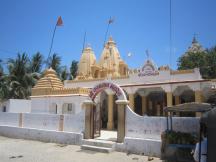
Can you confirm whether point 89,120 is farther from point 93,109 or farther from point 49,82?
point 49,82

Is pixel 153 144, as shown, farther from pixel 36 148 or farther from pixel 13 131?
pixel 13 131

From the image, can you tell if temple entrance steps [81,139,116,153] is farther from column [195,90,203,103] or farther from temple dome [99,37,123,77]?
temple dome [99,37,123,77]

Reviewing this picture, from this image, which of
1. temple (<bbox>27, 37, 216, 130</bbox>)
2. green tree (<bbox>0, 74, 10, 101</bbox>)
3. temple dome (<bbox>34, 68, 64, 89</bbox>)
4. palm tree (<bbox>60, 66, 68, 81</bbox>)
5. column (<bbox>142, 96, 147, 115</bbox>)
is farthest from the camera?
palm tree (<bbox>60, 66, 68, 81</bbox>)

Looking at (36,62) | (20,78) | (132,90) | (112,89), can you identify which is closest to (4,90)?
(20,78)

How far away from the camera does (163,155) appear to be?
9.36m

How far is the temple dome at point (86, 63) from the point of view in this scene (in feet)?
82.2

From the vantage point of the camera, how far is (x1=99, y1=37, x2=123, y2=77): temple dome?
2328 cm

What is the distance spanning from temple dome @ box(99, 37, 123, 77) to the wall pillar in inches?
404

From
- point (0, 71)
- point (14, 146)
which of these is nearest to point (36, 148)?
point (14, 146)

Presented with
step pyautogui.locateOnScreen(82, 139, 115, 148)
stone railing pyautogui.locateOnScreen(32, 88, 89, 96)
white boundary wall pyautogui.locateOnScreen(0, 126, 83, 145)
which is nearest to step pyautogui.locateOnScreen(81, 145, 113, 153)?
step pyautogui.locateOnScreen(82, 139, 115, 148)

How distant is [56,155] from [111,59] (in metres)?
14.9

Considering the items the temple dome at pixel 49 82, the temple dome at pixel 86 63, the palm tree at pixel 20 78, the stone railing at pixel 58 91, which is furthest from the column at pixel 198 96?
the palm tree at pixel 20 78

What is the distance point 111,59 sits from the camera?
23797 millimetres

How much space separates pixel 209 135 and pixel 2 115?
15.8 m
